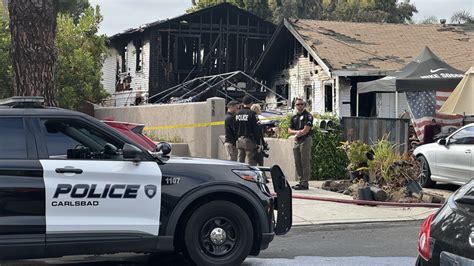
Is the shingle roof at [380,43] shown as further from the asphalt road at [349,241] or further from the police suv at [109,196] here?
the police suv at [109,196]

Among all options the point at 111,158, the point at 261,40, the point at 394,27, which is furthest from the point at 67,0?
the point at 111,158

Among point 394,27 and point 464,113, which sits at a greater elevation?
point 394,27

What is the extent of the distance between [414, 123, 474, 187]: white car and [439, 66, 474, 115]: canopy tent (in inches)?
74.9

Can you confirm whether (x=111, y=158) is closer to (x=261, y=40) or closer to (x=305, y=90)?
(x=305, y=90)

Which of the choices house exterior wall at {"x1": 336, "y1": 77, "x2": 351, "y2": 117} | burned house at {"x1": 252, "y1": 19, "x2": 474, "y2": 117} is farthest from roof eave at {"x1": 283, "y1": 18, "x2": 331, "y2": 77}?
house exterior wall at {"x1": 336, "y1": 77, "x2": 351, "y2": 117}

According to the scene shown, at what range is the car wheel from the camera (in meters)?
13.1

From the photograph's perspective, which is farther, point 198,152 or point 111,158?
point 198,152

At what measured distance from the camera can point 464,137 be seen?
12195 mm

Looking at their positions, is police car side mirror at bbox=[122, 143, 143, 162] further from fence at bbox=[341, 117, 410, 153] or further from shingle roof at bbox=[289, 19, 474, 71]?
shingle roof at bbox=[289, 19, 474, 71]

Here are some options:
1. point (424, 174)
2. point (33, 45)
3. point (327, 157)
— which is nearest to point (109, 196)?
point (33, 45)

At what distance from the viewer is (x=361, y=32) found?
25.6 meters

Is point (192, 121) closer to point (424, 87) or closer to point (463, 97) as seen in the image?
point (424, 87)

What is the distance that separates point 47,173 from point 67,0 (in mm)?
24918

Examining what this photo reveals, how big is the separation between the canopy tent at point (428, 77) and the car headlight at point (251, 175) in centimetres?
997
